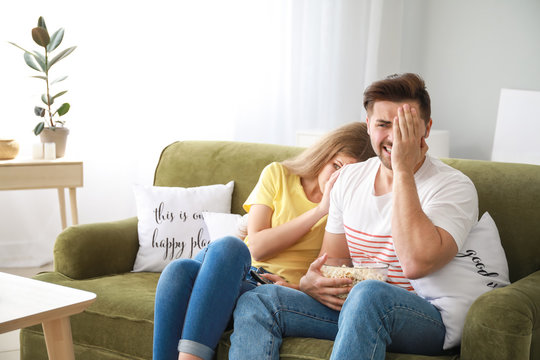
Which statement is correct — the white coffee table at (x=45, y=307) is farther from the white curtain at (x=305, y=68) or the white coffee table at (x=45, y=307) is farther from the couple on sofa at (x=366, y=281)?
the white curtain at (x=305, y=68)

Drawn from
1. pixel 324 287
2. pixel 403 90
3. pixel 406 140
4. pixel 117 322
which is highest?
pixel 403 90

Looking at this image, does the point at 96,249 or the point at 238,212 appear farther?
the point at 238,212

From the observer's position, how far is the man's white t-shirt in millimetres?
1594

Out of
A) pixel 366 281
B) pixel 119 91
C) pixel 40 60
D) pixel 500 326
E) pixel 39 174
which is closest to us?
pixel 500 326

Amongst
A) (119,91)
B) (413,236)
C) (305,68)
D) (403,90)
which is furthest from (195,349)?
(305,68)

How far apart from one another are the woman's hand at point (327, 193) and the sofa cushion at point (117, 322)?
22.9 inches

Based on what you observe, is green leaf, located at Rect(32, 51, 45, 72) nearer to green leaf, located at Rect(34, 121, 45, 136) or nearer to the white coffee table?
green leaf, located at Rect(34, 121, 45, 136)

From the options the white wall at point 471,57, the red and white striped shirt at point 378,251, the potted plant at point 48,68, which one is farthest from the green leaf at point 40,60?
the white wall at point 471,57

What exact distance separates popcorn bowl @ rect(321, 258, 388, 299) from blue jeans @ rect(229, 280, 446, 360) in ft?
0.27

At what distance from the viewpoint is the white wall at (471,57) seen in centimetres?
392

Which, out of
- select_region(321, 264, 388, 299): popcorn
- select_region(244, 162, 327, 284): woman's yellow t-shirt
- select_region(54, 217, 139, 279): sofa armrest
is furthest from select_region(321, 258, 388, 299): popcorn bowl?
select_region(54, 217, 139, 279): sofa armrest

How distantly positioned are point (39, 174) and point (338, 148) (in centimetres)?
168

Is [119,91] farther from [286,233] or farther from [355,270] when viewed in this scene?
[355,270]

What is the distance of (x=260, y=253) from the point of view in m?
1.99
